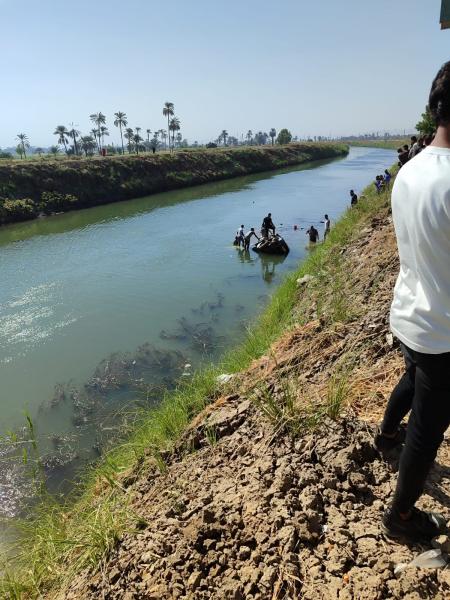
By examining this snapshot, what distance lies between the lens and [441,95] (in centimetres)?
156

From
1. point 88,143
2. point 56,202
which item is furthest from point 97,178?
point 88,143

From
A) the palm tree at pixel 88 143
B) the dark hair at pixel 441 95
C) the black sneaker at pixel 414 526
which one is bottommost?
the black sneaker at pixel 414 526

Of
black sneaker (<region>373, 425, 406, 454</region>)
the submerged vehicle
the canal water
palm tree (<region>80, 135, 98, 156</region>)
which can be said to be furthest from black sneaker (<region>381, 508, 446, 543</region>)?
palm tree (<region>80, 135, 98, 156</region>)

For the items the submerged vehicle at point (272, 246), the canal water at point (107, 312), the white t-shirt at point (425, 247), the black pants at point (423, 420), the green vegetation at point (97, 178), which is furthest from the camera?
the green vegetation at point (97, 178)

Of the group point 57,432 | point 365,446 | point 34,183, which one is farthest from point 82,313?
point 34,183

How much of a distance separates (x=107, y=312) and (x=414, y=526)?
955 cm

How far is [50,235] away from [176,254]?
791 centimetres

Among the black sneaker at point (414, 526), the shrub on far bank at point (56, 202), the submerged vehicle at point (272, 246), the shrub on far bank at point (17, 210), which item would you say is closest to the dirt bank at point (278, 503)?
the black sneaker at point (414, 526)

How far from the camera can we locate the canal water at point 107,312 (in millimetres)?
6434

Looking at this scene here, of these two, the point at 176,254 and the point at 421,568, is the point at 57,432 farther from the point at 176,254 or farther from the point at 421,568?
the point at 176,254

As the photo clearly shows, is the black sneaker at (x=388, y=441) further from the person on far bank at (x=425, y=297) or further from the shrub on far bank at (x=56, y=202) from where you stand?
the shrub on far bank at (x=56, y=202)

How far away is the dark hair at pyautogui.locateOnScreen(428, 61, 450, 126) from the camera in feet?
5.07

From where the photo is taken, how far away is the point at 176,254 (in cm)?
1620

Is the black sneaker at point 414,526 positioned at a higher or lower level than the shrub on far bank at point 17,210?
lower
